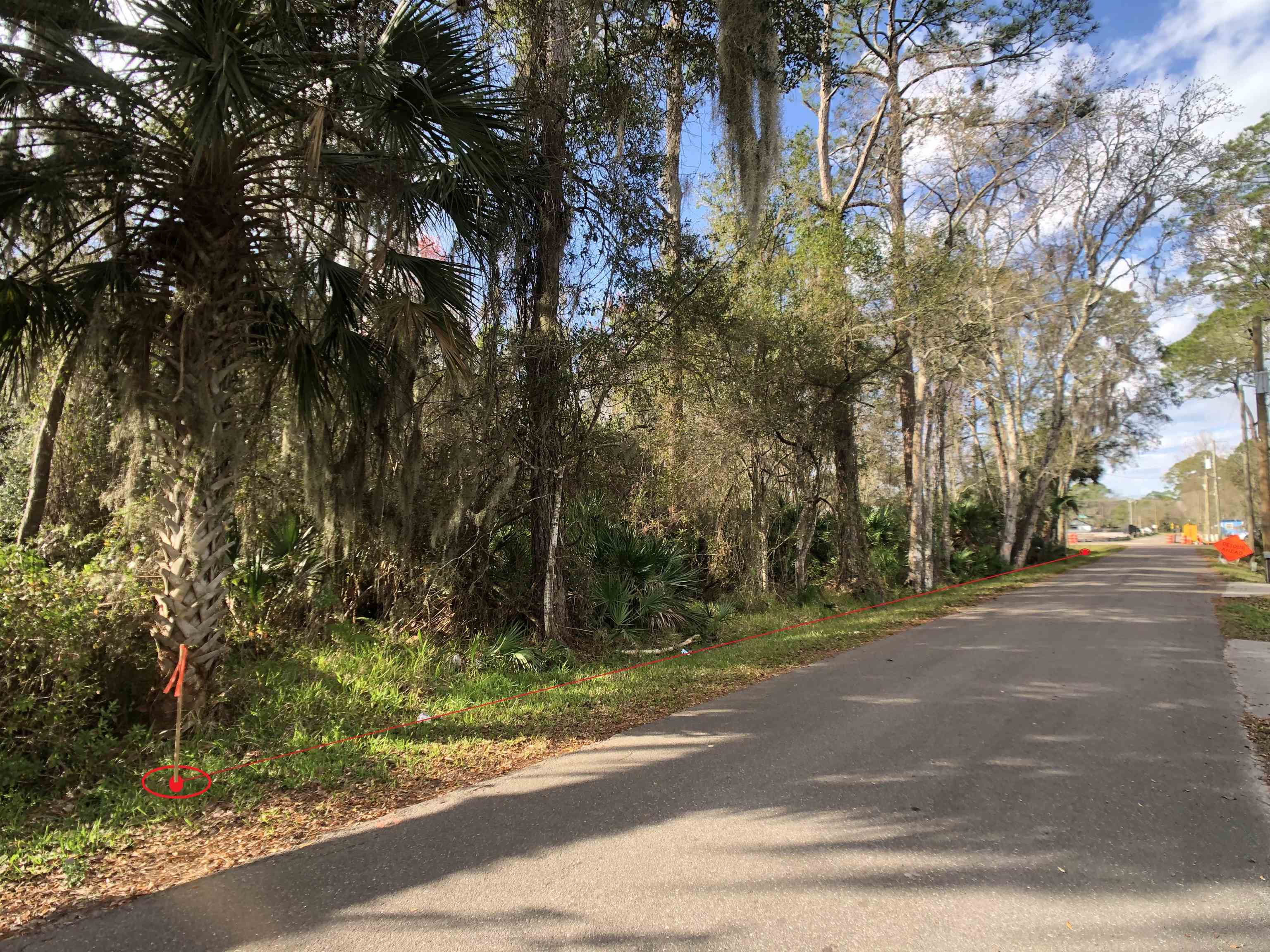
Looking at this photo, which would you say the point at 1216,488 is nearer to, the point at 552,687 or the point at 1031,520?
the point at 1031,520

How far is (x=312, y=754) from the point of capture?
5250mm

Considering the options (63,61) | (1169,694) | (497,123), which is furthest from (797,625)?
(63,61)

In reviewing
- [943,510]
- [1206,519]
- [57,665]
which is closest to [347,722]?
[57,665]

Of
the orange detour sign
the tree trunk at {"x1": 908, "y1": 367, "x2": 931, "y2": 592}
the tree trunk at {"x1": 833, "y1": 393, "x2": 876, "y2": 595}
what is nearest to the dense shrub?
the tree trunk at {"x1": 833, "y1": 393, "x2": 876, "y2": 595}

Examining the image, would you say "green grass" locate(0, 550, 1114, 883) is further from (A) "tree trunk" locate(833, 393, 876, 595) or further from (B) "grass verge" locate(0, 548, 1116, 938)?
(A) "tree trunk" locate(833, 393, 876, 595)

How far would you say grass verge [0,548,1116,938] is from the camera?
3.73 m

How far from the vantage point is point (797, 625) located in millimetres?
11859

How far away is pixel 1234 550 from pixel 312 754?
1576 inches

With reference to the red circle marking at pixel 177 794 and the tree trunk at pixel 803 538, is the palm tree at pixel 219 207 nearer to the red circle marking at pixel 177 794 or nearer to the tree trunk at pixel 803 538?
the red circle marking at pixel 177 794

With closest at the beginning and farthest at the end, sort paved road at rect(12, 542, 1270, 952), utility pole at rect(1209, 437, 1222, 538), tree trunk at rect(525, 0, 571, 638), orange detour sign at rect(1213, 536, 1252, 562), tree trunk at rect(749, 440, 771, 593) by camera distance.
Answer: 1. paved road at rect(12, 542, 1270, 952)
2. tree trunk at rect(525, 0, 571, 638)
3. tree trunk at rect(749, 440, 771, 593)
4. orange detour sign at rect(1213, 536, 1252, 562)
5. utility pole at rect(1209, 437, 1222, 538)

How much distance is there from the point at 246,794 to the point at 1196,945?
518 cm

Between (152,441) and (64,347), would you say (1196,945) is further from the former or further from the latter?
(64,347)

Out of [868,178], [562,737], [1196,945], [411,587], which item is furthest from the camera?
[868,178]

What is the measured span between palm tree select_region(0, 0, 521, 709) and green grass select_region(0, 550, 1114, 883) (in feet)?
2.18
